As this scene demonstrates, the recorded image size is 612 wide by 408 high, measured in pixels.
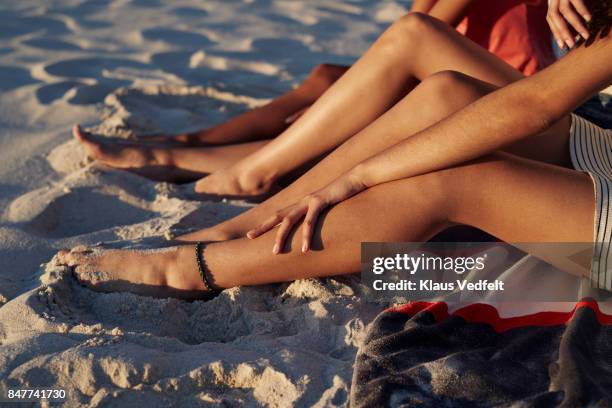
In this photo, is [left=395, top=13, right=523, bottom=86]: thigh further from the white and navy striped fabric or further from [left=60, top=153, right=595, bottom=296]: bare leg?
[left=60, top=153, right=595, bottom=296]: bare leg

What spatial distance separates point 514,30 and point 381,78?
0.82m

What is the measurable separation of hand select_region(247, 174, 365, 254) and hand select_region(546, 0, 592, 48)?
2.02 ft

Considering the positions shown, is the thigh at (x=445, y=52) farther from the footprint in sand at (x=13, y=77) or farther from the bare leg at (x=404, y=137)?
the footprint in sand at (x=13, y=77)

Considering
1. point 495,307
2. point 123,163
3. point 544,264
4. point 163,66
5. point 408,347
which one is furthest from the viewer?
point 163,66

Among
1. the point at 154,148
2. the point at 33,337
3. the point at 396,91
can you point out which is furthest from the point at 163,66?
the point at 33,337

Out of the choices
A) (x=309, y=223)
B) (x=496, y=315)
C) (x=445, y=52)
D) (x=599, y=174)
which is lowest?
(x=496, y=315)

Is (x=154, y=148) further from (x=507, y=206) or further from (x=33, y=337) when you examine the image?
(x=507, y=206)

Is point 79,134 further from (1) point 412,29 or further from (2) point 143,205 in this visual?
(1) point 412,29

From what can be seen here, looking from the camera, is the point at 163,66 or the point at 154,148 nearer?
the point at 154,148

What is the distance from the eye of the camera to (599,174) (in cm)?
188

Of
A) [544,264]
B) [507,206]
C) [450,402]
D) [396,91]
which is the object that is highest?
[396,91]

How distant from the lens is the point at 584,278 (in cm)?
183

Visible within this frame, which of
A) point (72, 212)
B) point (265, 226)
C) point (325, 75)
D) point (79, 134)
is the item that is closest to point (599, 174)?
point (265, 226)

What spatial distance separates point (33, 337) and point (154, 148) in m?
1.25
